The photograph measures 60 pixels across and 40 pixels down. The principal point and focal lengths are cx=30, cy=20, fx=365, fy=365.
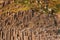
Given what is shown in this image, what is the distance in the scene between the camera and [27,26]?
33.4ft

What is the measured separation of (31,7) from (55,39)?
1.24 meters

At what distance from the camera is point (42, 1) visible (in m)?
10.8

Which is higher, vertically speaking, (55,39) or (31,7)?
(31,7)

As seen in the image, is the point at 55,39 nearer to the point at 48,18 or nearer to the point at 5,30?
A: the point at 48,18

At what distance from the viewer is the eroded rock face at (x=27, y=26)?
1003cm

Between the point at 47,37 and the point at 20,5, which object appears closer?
the point at 47,37

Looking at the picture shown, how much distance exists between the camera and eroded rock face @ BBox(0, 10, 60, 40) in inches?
395

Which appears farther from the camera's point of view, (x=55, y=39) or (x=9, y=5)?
(x=9, y=5)

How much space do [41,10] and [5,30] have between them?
1.19 meters

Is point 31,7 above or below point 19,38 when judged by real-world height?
above

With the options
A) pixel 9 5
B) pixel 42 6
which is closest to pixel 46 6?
pixel 42 6

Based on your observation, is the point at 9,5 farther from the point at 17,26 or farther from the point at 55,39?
the point at 55,39

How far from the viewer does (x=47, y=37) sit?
395 inches

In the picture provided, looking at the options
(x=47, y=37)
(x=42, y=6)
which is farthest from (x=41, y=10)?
(x=47, y=37)
